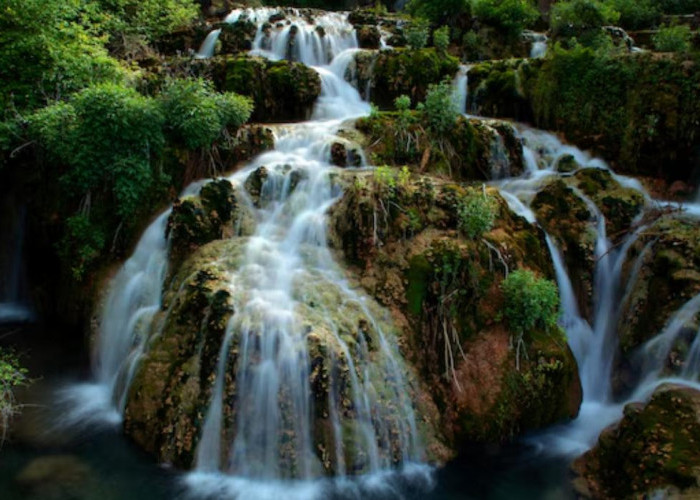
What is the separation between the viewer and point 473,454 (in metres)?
6.82

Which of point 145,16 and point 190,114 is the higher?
point 145,16

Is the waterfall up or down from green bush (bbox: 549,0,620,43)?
down

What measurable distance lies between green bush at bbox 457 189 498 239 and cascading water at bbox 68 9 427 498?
202 cm

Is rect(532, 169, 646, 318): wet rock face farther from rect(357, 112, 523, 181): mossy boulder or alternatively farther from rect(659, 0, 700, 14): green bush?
rect(659, 0, 700, 14): green bush

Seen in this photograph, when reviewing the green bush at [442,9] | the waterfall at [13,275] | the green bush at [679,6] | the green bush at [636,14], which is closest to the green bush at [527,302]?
the waterfall at [13,275]

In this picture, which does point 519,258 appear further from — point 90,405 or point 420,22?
point 420,22

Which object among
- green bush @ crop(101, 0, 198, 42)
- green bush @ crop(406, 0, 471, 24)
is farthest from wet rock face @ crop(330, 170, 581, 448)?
green bush @ crop(406, 0, 471, 24)

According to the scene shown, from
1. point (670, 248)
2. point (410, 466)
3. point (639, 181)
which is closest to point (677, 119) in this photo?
point (639, 181)

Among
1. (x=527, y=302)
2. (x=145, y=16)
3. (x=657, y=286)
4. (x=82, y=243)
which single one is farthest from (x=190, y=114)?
(x=657, y=286)

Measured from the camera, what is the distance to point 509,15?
19.7m

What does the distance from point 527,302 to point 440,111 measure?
5002 millimetres

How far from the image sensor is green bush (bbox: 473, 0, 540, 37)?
19609 mm

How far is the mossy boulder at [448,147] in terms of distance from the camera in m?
10.3

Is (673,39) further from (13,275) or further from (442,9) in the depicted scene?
(13,275)
